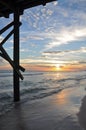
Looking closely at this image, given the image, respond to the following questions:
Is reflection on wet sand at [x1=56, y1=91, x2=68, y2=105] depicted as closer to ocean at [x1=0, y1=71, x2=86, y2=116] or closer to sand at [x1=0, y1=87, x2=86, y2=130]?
ocean at [x1=0, y1=71, x2=86, y2=116]

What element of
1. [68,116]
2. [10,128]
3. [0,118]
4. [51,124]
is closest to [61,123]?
[51,124]

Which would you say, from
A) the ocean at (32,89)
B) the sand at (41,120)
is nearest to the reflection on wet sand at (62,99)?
the ocean at (32,89)

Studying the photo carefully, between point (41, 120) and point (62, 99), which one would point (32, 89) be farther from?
point (41, 120)

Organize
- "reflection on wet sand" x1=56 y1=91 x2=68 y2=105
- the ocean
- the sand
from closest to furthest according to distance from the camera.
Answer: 1. the sand
2. "reflection on wet sand" x1=56 y1=91 x2=68 y2=105
3. the ocean

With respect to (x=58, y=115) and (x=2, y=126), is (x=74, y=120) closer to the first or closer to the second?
(x=58, y=115)

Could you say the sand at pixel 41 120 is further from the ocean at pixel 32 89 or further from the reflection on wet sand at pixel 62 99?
the reflection on wet sand at pixel 62 99

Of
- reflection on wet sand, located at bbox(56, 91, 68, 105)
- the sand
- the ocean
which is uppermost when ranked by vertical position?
the sand

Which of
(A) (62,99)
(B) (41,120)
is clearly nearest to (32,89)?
(A) (62,99)

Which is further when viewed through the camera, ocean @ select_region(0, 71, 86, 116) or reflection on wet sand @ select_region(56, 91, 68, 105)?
ocean @ select_region(0, 71, 86, 116)

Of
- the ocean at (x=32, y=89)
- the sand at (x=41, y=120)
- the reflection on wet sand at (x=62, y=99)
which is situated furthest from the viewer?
the ocean at (x=32, y=89)

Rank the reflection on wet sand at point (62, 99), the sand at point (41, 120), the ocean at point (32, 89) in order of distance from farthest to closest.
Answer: the ocean at point (32, 89)
the reflection on wet sand at point (62, 99)
the sand at point (41, 120)

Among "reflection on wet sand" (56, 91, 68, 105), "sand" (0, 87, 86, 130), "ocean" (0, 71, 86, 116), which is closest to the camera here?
"sand" (0, 87, 86, 130)

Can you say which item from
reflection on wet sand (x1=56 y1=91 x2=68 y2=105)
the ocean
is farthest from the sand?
reflection on wet sand (x1=56 y1=91 x2=68 y2=105)

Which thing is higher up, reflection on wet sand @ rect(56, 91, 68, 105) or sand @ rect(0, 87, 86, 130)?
sand @ rect(0, 87, 86, 130)
